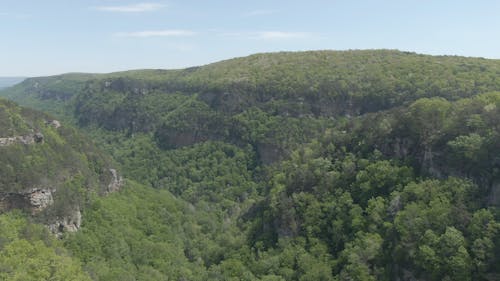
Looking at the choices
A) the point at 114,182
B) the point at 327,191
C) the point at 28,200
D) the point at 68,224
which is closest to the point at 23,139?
the point at 28,200

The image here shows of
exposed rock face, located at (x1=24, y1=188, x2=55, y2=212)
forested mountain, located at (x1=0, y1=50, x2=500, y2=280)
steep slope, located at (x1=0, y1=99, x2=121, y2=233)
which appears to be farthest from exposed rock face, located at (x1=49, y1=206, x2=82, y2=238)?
exposed rock face, located at (x1=24, y1=188, x2=55, y2=212)

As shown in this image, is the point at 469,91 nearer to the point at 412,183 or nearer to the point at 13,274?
the point at 412,183

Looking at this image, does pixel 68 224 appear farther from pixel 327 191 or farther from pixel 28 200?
pixel 327 191

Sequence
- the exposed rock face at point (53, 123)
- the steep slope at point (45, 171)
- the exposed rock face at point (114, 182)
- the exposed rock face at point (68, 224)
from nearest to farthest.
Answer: the steep slope at point (45, 171)
the exposed rock face at point (68, 224)
the exposed rock face at point (114, 182)
the exposed rock face at point (53, 123)

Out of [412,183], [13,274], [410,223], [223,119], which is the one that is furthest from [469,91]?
[13,274]

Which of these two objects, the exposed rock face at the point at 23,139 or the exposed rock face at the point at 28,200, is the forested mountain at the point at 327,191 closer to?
the exposed rock face at the point at 28,200

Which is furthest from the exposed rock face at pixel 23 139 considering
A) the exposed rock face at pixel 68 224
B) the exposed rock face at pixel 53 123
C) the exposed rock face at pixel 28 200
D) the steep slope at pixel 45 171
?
the exposed rock face at pixel 68 224
